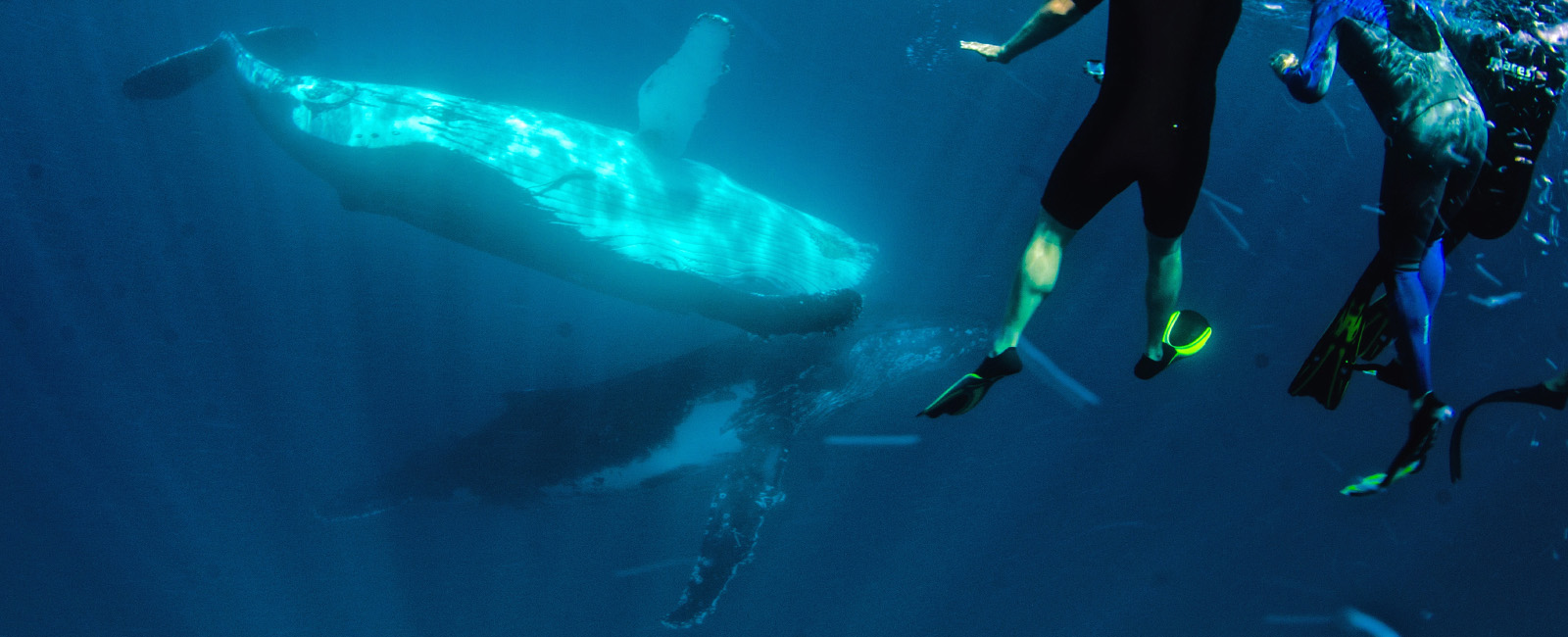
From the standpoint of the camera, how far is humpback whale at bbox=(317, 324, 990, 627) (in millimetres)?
7957

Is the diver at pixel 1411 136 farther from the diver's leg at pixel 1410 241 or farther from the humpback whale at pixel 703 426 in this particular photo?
the humpback whale at pixel 703 426

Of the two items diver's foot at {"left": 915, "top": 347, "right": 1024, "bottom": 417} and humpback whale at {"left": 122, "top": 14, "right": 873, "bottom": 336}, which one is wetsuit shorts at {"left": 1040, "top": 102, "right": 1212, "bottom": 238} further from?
humpback whale at {"left": 122, "top": 14, "right": 873, "bottom": 336}

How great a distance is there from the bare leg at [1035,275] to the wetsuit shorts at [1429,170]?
4.75ft

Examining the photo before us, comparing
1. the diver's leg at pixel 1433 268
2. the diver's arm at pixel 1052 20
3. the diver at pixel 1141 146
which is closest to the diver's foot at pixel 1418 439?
the diver's leg at pixel 1433 268

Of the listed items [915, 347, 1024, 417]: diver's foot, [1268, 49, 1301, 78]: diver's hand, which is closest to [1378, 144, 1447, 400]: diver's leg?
[1268, 49, 1301, 78]: diver's hand

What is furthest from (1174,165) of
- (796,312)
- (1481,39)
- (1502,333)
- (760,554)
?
(1502,333)

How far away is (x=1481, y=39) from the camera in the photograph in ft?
9.47

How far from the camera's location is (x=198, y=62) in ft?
27.2

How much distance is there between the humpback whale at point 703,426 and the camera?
7957 mm

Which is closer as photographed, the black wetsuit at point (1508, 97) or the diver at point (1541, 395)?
Answer: the black wetsuit at point (1508, 97)

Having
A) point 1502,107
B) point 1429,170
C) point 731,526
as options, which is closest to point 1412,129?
point 1429,170

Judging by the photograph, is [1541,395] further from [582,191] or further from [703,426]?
[703,426]

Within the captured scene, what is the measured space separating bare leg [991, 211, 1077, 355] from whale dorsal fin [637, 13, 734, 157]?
5.75 m

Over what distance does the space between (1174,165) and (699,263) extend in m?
4.77
